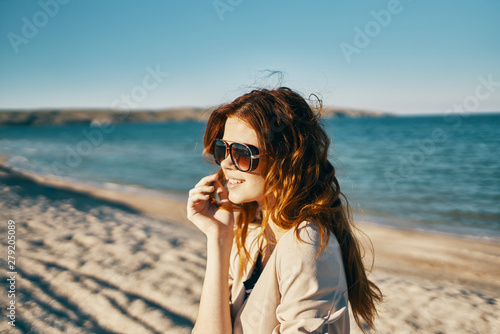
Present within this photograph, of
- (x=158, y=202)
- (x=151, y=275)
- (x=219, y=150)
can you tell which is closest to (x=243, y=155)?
(x=219, y=150)

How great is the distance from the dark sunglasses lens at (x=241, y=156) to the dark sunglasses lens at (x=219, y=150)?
0.41 ft

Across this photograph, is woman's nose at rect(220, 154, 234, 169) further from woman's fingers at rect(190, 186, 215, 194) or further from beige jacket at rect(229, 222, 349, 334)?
beige jacket at rect(229, 222, 349, 334)

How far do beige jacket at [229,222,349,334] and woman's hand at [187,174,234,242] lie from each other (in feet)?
1.37

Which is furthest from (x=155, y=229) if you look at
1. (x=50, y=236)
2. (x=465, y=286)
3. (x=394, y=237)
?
(x=465, y=286)

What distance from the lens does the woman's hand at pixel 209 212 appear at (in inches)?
74.6

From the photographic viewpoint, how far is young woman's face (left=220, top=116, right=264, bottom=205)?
1884mm

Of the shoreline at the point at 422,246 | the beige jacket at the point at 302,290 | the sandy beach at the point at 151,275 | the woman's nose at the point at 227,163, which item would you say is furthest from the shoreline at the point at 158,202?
the beige jacket at the point at 302,290

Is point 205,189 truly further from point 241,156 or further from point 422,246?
point 422,246

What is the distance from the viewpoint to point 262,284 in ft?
5.18

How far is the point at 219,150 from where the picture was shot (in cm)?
208

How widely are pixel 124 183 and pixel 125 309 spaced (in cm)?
1128

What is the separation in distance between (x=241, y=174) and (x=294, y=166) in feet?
1.12

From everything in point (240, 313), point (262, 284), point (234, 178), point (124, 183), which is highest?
point (234, 178)

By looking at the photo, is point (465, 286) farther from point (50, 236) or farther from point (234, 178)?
point (50, 236)
